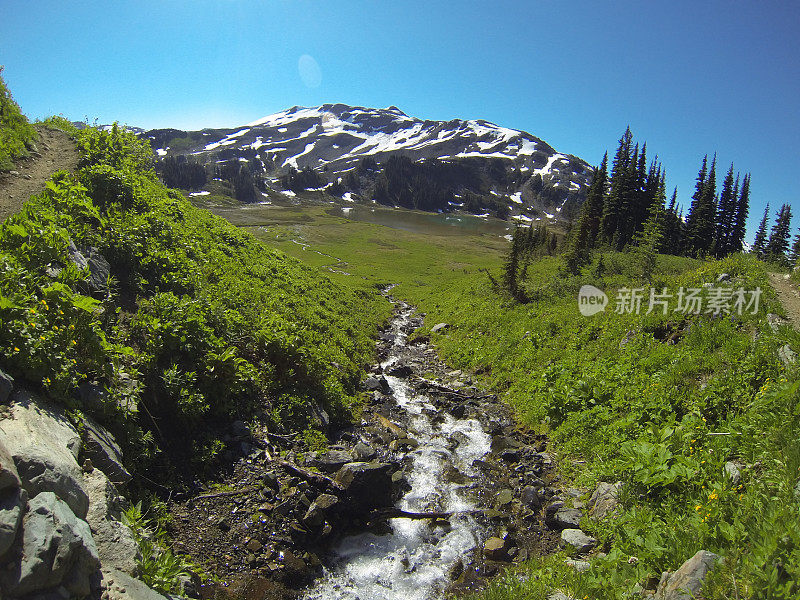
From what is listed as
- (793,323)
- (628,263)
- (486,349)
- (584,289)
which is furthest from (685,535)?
(628,263)

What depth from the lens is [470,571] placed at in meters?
9.04

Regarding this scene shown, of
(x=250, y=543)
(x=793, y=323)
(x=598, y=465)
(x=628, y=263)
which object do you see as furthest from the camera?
(x=628, y=263)

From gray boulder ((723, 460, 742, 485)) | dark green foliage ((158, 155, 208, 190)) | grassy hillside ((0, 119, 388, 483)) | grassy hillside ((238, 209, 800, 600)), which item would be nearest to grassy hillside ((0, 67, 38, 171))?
grassy hillside ((0, 119, 388, 483))

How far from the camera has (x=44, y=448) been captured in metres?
5.74

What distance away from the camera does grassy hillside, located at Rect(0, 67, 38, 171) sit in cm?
1515

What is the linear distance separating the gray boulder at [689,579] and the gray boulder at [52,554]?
7912mm

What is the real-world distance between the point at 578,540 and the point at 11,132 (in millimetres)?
25105

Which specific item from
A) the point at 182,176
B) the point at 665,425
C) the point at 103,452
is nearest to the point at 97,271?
the point at 103,452

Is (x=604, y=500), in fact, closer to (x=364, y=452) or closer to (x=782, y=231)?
(x=364, y=452)

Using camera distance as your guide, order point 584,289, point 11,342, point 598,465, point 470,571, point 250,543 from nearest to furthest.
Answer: point 11,342 → point 250,543 → point 470,571 → point 598,465 → point 584,289

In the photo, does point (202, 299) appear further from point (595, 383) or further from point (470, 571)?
point (595, 383)

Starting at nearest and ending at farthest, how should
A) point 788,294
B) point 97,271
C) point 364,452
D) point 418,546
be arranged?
point 418,546, point 97,271, point 364,452, point 788,294

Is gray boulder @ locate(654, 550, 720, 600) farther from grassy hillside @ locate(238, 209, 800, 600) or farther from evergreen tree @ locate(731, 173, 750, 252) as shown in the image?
evergreen tree @ locate(731, 173, 750, 252)

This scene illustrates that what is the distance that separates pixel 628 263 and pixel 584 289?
42.6ft
